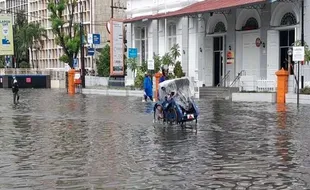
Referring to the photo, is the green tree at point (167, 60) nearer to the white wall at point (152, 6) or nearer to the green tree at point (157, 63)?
the green tree at point (157, 63)

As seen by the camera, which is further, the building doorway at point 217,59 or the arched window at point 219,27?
the building doorway at point 217,59

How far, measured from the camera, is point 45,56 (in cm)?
8700

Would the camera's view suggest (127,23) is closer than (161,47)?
No

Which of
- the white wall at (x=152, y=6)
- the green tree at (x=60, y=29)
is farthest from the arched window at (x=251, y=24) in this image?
the green tree at (x=60, y=29)

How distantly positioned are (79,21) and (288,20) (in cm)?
4476

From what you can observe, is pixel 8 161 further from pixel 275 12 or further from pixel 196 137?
pixel 275 12

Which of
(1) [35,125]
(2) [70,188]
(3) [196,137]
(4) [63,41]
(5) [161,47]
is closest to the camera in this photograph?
(2) [70,188]

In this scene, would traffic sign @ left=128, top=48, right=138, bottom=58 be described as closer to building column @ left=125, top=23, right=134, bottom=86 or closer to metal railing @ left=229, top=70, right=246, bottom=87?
building column @ left=125, top=23, right=134, bottom=86

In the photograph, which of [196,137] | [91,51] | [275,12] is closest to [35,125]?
[196,137]

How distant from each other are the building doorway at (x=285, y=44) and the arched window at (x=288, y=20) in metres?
0.46

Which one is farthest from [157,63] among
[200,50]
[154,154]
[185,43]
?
[154,154]

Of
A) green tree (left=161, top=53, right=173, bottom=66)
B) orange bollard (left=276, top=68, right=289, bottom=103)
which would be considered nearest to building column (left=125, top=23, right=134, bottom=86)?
green tree (left=161, top=53, right=173, bottom=66)

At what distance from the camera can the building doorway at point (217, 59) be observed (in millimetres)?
42375

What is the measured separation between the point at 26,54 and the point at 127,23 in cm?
4502
